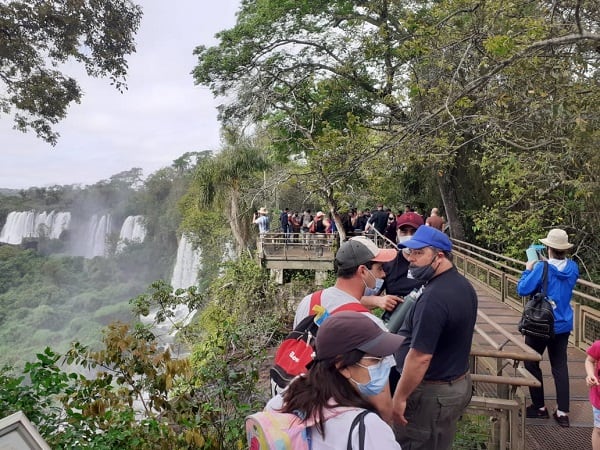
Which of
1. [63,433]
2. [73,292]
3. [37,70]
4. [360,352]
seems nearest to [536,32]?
[360,352]

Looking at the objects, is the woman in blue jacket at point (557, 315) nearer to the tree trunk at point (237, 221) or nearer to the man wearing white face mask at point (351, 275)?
the man wearing white face mask at point (351, 275)

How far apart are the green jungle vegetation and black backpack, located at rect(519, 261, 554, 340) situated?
2349 mm

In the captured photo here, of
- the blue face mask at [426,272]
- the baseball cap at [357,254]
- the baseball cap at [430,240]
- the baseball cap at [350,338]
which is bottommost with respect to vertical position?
the baseball cap at [350,338]

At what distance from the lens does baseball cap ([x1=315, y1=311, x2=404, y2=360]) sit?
1431 mm

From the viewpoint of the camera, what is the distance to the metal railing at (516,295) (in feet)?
17.2

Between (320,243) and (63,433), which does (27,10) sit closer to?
(63,433)

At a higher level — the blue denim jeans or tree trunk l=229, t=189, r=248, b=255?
tree trunk l=229, t=189, r=248, b=255

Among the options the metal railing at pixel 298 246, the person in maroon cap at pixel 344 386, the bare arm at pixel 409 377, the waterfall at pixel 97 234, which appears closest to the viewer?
the person in maroon cap at pixel 344 386

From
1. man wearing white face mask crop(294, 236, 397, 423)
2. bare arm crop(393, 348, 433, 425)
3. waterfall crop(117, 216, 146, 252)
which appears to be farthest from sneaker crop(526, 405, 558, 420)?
waterfall crop(117, 216, 146, 252)

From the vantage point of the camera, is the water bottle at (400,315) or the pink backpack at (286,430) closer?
the pink backpack at (286,430)

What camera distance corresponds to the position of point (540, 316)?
3.46 m

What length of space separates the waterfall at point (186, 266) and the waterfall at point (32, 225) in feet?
37.2

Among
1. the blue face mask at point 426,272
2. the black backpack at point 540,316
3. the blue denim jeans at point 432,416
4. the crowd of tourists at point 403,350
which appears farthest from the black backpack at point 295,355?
the black backpack at point 540,316

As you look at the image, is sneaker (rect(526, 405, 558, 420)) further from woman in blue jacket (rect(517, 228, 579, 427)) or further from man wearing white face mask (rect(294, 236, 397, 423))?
man wearing white face mask (rect(294, 236, 397, 423))
